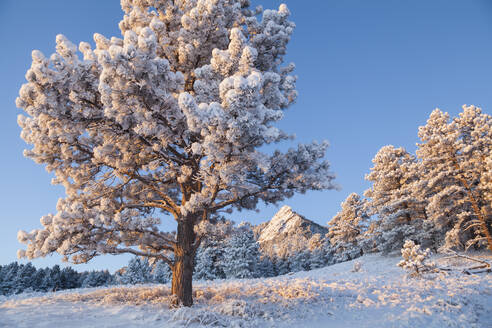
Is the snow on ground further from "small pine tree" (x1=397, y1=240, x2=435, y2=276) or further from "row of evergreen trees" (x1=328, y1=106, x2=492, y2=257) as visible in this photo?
"row of evergreen trees" (x1=328, y1=106, x2=492, y2=257)

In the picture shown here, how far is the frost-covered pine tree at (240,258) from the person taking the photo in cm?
3425

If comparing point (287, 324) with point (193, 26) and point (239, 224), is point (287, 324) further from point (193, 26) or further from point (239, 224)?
point (193, 26)

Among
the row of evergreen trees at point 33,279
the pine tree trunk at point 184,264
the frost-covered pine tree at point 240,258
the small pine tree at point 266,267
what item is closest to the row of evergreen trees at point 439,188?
the frost-covered pine tree at point 240,258

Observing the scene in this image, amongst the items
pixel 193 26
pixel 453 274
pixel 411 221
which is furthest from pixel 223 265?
pixel 193 26

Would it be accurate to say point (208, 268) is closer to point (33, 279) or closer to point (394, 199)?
point (394, 199)

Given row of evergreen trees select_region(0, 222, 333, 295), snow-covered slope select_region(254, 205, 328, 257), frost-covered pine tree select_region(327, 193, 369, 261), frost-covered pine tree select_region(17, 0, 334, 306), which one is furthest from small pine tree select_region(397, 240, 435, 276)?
snow-covered slope select_region(254, 205, 328, 257)

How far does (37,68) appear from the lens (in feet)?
19.6

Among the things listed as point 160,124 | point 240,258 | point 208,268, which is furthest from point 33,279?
point 160,124

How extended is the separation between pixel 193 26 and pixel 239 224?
6628mm

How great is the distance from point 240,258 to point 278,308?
2743cm

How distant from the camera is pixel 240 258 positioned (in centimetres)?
3494

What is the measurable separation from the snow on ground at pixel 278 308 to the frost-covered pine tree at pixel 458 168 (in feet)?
33.1

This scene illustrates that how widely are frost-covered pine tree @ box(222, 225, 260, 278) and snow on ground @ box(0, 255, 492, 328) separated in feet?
77.8

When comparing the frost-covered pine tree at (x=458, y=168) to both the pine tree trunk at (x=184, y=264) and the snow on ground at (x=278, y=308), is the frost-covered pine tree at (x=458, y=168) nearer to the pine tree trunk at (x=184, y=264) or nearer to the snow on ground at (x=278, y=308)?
the snow on ground at (x=278, y=308)
